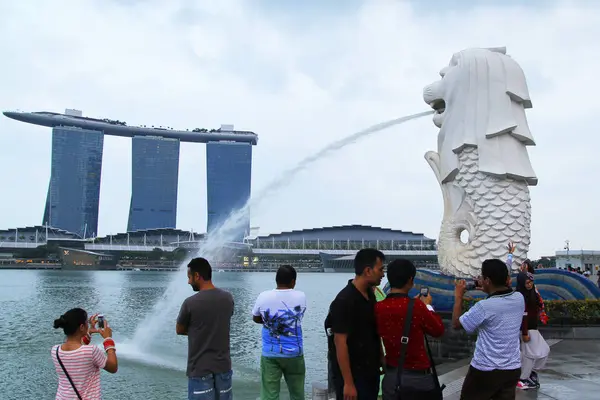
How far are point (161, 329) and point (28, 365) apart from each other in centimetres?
435

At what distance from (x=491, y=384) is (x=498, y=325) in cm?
37

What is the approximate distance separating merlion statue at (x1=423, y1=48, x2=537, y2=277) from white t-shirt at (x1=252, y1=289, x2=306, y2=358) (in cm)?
683

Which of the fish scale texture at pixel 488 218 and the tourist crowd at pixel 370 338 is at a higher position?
the fish scale texture at pixel 488 218

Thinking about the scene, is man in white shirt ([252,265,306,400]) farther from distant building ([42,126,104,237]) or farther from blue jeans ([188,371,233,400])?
distant building ([42,126,104,237])

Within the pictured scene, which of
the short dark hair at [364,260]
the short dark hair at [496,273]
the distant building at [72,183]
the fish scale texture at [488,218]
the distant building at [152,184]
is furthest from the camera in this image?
the distant building at [152,184]

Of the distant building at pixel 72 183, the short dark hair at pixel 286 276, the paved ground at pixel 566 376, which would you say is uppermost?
the distant building at pixel 72 183

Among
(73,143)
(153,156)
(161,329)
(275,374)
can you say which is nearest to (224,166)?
(153,156)

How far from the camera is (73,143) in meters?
109

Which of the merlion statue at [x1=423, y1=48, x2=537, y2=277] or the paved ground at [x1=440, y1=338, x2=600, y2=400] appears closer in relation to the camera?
the paved ground at [x1=440, y1=338, x2=600, y2=400]

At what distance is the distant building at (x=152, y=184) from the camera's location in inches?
4496

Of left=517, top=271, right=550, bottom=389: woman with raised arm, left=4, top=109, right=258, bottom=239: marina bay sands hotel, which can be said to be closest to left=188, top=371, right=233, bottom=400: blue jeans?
left=517, top=271, right=550, bottom=389: woman with raised arm

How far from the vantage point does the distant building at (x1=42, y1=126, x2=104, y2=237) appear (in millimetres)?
106938

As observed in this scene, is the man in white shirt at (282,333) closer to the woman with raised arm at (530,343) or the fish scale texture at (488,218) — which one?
the woman with raised arm at (530,343)

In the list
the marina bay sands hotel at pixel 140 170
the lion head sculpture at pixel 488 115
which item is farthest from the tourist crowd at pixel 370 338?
the marina bay sands hotel at pixel 140 170
